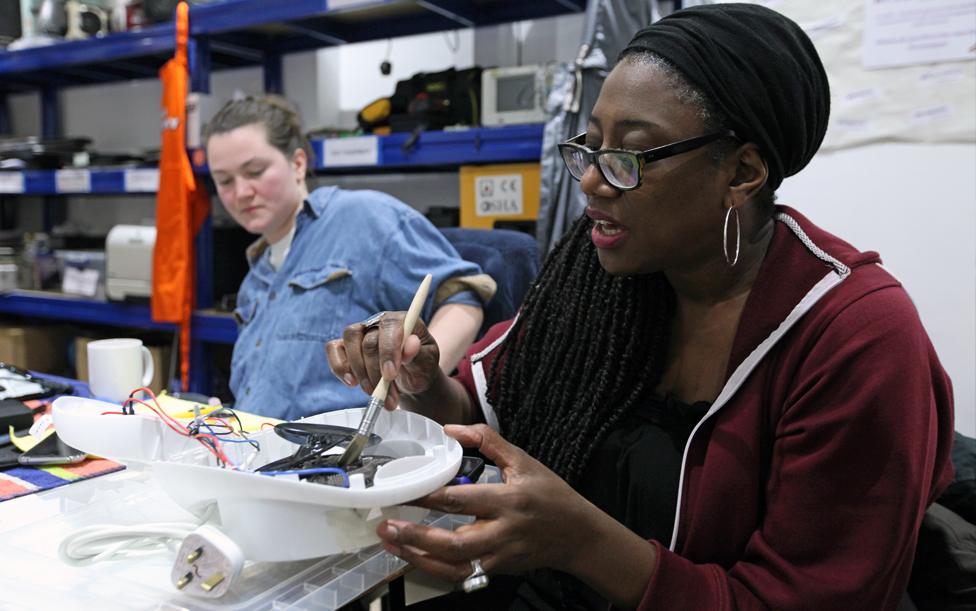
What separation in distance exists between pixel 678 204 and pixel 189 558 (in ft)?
2.03

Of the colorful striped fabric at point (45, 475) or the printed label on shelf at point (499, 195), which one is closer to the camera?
the colorful striped fabric at point (45, 475)

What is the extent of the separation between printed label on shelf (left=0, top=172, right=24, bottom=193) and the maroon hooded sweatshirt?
10.6ft

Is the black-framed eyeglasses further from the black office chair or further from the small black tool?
the black office chair

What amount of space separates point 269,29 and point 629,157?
92.8 inches

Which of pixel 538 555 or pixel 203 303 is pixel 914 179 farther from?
pixel 203 303

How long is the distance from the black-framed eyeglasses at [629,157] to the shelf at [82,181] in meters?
2.27

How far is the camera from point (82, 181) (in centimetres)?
290

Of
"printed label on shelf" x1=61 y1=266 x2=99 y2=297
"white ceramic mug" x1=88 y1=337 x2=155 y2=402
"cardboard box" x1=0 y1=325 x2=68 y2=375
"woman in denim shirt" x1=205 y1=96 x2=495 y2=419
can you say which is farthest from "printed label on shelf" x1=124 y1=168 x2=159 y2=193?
"white ceramic mug" x1=88 y1=337 x2=155 y2=402

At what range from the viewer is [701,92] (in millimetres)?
810

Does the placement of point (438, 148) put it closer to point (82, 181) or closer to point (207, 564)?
point (82, 181)

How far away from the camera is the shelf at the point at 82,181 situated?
9.03ft

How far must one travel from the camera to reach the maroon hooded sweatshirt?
27.7 inches

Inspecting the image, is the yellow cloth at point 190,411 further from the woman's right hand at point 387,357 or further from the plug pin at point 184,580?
the plug pin at point 184,580

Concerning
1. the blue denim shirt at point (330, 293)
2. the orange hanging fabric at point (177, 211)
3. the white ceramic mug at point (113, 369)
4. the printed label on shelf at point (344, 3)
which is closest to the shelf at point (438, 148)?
the printed label on shelf at point (344, 3)
